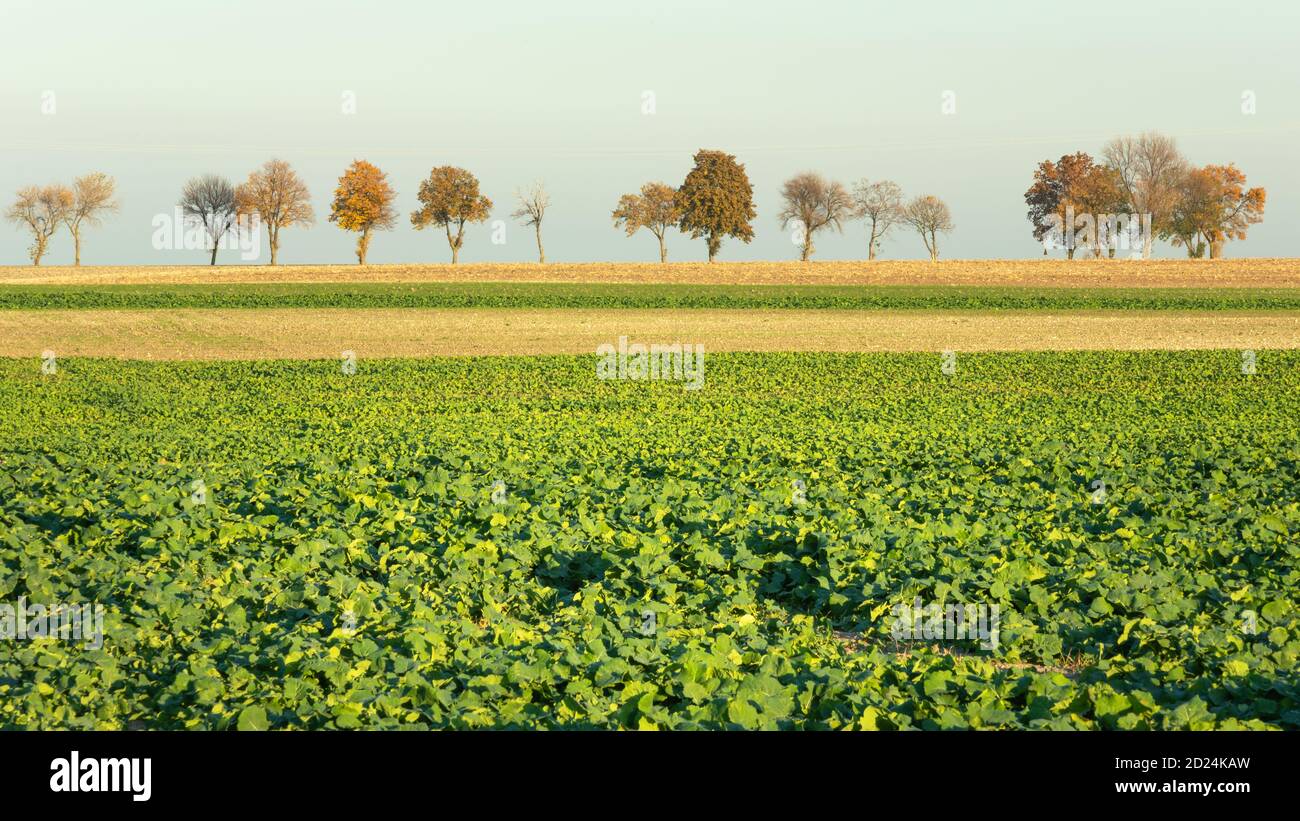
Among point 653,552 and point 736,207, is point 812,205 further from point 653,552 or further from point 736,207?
point 653,552

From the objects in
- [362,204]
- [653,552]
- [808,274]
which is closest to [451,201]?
[362,204]

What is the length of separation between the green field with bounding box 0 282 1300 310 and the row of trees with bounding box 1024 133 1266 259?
42645 millimetres

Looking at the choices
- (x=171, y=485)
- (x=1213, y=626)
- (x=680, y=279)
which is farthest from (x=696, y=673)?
(x=680, y=279)

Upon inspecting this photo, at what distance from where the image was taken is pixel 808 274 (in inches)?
3012

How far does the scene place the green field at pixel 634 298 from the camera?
59281mm

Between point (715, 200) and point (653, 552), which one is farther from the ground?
point (715, 200)

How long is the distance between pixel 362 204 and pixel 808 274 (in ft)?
152

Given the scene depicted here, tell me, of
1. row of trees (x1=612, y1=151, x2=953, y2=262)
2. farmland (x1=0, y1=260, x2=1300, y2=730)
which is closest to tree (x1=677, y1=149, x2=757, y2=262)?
row of trees (x1=612, y1=151, x2=953, y2=262)

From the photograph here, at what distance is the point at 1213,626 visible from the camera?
32.7 feet

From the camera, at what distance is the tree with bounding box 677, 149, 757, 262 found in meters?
104

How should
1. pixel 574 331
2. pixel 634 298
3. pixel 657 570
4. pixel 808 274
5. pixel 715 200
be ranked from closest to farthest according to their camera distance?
pixel 657 570 < pixel 574 331 < pixel 634 298 < pixel 808 274 < pixel 715 200

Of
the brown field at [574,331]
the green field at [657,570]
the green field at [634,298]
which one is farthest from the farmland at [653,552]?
the green field at [634,298]

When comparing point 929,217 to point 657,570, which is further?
point 929,217

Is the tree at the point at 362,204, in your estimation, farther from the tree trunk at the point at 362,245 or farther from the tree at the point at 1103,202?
the tree at the point at 1103,202
